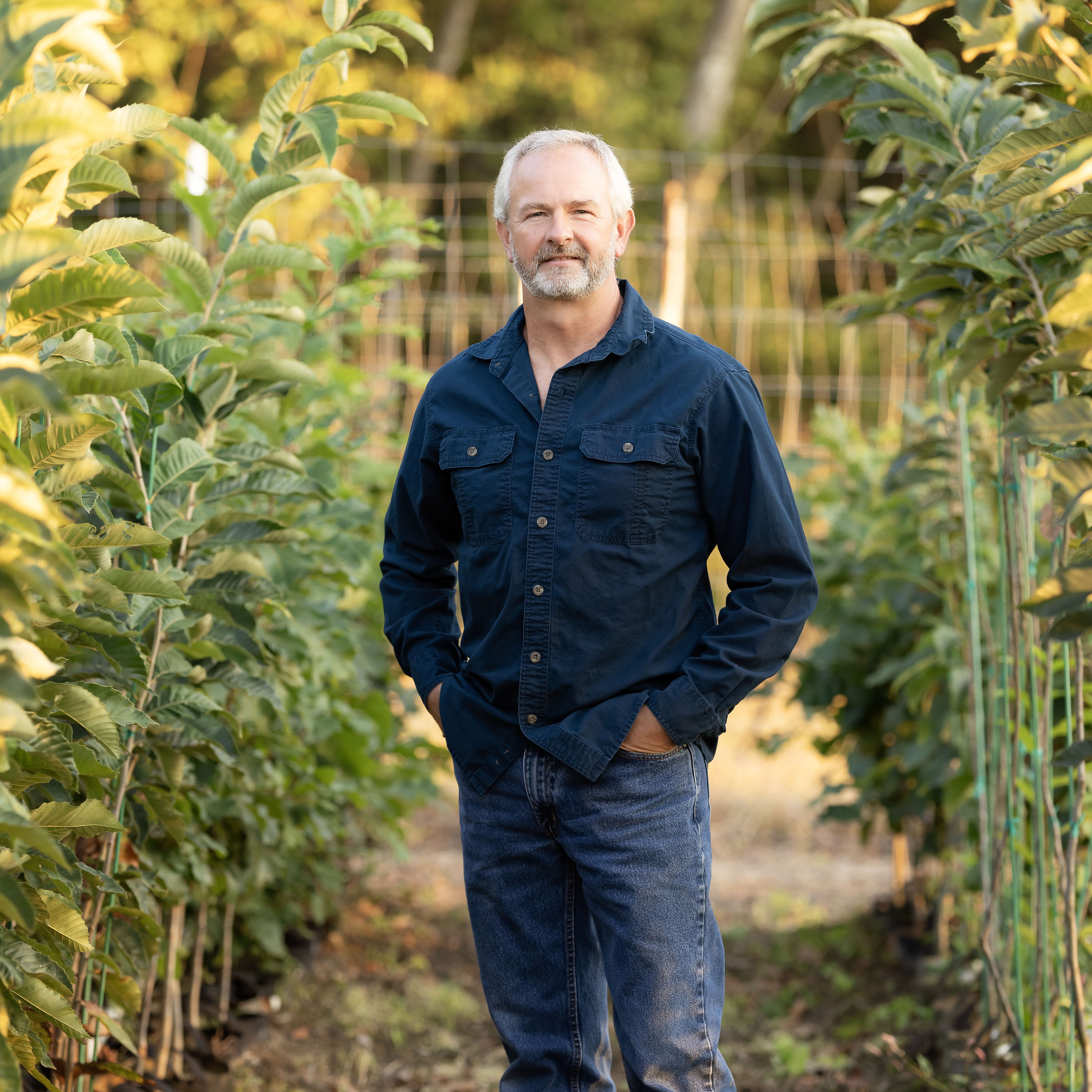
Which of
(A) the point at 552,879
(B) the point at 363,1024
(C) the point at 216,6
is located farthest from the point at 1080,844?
(C) the point at 216,6

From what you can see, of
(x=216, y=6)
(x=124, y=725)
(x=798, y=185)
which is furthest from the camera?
(x=798, y=185)

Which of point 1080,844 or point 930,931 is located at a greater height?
point 1080,844

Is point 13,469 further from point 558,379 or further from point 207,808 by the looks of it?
point 207,808

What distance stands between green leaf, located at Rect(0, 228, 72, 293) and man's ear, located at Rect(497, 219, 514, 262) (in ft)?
3.23

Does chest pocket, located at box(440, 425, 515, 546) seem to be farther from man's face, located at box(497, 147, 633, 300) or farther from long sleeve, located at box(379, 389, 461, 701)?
man's face, located at box(497, 147, 633, 300)

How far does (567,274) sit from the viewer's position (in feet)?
6.17

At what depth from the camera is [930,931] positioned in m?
3.57

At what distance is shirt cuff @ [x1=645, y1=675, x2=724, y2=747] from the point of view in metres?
1.75

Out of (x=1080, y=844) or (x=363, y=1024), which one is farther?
(x=363, y=1024)

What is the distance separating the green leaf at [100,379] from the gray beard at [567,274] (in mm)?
712

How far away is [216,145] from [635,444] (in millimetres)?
918

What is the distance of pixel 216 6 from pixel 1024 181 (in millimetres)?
10411

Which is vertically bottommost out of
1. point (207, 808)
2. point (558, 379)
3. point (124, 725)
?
point (207, 808)

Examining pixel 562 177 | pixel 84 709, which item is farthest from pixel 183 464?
pixel 562 177
